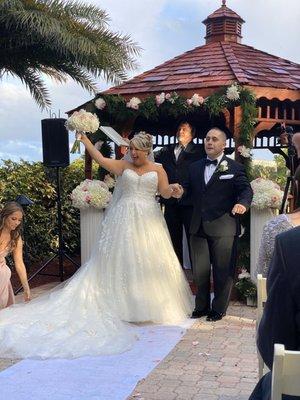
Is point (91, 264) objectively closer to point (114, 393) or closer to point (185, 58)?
point (114, 393)

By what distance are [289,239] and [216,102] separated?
18.6 feet

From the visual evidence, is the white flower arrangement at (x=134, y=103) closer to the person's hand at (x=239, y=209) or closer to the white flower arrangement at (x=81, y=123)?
the white flower arrangement at (x=81, y=123)

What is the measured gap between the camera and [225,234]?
6.36 meters

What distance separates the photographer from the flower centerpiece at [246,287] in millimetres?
7109

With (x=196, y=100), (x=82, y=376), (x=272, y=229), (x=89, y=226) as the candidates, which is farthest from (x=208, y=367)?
(x=196, y=100)

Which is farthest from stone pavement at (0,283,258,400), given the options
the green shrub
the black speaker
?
the green shrub

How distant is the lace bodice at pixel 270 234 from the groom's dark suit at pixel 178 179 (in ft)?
12.4

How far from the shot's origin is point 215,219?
631cm

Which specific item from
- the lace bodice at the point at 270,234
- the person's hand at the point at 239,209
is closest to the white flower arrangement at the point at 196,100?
the person's hand at the point at 239,209

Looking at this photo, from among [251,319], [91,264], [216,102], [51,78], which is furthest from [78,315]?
[51,78]

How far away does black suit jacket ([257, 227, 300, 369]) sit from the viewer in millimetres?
1871

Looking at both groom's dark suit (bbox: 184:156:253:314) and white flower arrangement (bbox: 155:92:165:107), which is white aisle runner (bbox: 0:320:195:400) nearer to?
groom's dark suit (bbox: 184:156:253:314)

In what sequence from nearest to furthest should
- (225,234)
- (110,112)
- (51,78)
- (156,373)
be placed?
(156,373) < (225,234) < (110,112) < (51,78)

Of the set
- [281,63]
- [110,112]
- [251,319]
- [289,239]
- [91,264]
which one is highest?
[281,63]
